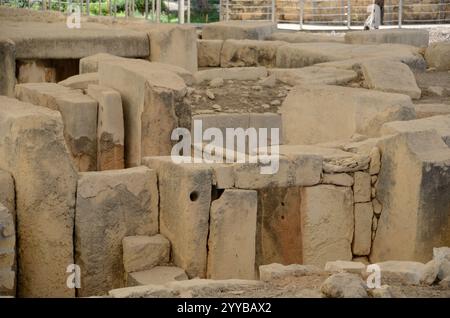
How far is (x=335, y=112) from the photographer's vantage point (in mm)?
10789

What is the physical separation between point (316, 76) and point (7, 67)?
3.43m

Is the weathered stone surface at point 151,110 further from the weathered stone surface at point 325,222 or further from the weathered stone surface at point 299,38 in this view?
the weathered stone surface at point 299,38

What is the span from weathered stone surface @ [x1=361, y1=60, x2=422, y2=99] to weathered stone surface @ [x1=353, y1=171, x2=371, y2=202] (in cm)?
222

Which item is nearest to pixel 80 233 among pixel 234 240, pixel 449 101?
pixel 234 240

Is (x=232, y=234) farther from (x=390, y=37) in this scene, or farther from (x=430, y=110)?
(x=390, y=37)

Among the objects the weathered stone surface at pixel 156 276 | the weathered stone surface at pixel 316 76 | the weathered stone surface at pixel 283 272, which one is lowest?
the weathered stone surface at pixel 156 276

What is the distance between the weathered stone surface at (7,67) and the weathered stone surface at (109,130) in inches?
84.8

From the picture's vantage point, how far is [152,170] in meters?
9.18

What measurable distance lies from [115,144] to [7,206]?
6.34 feet

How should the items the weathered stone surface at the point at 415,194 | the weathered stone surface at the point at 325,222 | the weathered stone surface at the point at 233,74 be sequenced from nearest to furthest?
the weathered stone surface at the point at 415,194
the weathered stone surface at the point at 325,222
the weathered stone surface at the point at 233,74

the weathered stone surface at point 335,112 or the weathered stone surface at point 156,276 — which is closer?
the weathered stone surface at point 156,276

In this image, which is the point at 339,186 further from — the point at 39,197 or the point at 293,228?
the point at 39,197

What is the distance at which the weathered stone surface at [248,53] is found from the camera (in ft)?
49.4


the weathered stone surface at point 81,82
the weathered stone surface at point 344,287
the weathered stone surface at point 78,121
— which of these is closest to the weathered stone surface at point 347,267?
the weathered stone surface at point 344,287
